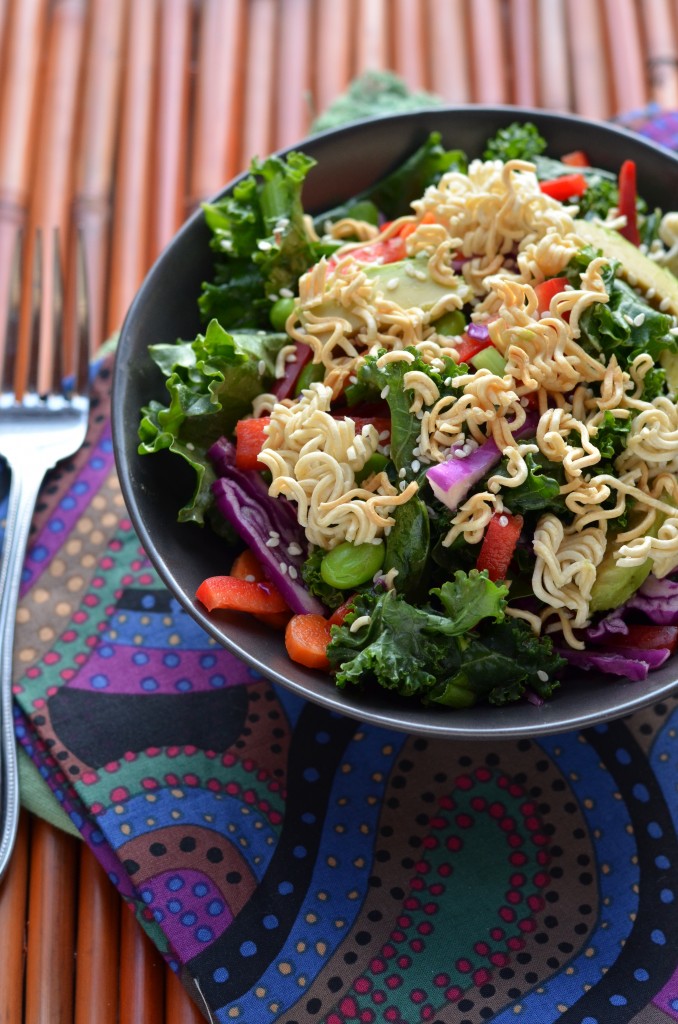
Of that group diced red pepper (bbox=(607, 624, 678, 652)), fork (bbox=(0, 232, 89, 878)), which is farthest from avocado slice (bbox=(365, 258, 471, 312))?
fork (bbox=(0, 232, 89, 878))

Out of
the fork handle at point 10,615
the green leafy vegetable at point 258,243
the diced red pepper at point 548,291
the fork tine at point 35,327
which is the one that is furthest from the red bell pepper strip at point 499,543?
the fork tine at point 35,327

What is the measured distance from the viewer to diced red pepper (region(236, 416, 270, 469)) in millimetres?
2584

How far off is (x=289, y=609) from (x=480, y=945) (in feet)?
3.13

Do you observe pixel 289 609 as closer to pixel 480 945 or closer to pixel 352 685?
pixel 352 685

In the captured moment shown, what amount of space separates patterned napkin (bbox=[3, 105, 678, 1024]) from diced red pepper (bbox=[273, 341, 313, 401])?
0.74 metres

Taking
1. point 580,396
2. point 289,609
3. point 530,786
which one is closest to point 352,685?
point 289,609

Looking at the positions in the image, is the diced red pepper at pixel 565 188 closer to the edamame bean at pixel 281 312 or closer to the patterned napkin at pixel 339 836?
the edamame bean at pixel 281 312

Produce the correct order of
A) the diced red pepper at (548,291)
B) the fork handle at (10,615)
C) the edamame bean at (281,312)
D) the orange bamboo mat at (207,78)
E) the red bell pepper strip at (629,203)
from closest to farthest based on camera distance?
1. the diced red pepper at (548,291)
2. the fork handle at (10,615)
3. the edamame bean at (281,312)
4. the red bell pepper strip at (629,203)
5. the orange bamboo mat at (207,78)

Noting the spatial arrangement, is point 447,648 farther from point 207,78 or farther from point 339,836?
point 207,78

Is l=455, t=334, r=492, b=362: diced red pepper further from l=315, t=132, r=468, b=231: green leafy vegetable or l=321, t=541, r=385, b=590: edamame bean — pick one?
l=315, t=132, r=468, b=231: green leafy vegetable

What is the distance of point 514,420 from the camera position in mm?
2453

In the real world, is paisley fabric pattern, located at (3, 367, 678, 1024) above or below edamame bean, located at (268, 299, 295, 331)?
below

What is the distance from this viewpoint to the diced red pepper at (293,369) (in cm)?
271

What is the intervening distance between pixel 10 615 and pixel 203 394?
33.8 inches
